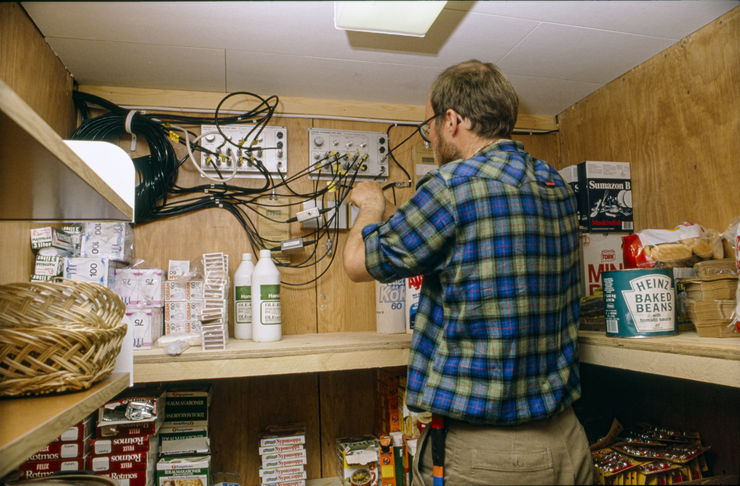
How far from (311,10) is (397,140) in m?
1.66

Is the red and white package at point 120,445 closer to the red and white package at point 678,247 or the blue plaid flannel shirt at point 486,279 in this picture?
the blue plaid flannel shirt at point 486,279

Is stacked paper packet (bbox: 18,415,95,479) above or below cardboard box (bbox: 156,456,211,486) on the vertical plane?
above

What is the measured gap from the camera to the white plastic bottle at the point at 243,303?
176 centimetres

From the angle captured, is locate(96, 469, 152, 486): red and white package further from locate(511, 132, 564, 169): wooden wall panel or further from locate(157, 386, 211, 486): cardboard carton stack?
locate(511, 132, 564, 169): wooden wall panel

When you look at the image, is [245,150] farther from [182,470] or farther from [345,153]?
[182,470]

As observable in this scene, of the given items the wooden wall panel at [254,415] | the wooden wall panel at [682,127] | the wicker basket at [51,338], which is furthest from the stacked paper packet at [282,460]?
the wooden wall panel at [682,127]

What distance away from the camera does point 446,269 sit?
3.35 ft

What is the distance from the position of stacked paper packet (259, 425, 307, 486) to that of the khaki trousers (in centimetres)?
78

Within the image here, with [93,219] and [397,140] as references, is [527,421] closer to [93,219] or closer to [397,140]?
[93,219]

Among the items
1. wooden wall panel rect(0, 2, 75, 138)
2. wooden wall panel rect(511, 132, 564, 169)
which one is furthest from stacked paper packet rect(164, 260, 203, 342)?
wooden wall panel rect(511, 132, 564, 169)

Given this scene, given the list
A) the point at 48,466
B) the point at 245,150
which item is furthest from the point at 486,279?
the point at 48,466

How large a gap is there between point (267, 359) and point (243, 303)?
1.23ft

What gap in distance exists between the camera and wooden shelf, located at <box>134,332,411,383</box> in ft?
4.56

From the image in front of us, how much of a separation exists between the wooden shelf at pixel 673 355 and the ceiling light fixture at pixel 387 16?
33.4 inches
